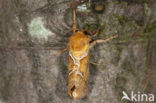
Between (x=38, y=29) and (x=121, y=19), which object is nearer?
(x=121, y=19)

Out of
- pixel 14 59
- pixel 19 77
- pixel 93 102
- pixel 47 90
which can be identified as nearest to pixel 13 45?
pixel 14 59

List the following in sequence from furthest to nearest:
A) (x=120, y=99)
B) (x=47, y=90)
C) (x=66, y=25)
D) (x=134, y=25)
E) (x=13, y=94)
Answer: (x=13, y=94) < (x=47, y=90) < (x=120, y=99) < (x=66, y=25) < (x=134, y=25)

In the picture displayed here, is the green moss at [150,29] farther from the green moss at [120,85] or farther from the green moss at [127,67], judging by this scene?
the green moss at [120,85]

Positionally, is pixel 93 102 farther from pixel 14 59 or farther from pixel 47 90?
pixel 14 59

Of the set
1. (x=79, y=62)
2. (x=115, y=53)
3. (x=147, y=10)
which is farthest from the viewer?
(x=79, y=62)

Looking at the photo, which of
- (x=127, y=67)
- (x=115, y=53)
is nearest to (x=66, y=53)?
(x=115, y=53)

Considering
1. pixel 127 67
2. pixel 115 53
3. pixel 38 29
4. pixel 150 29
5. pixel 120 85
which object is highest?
pixel 38 29

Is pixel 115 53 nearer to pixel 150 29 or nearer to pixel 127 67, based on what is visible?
pixel 127 67
